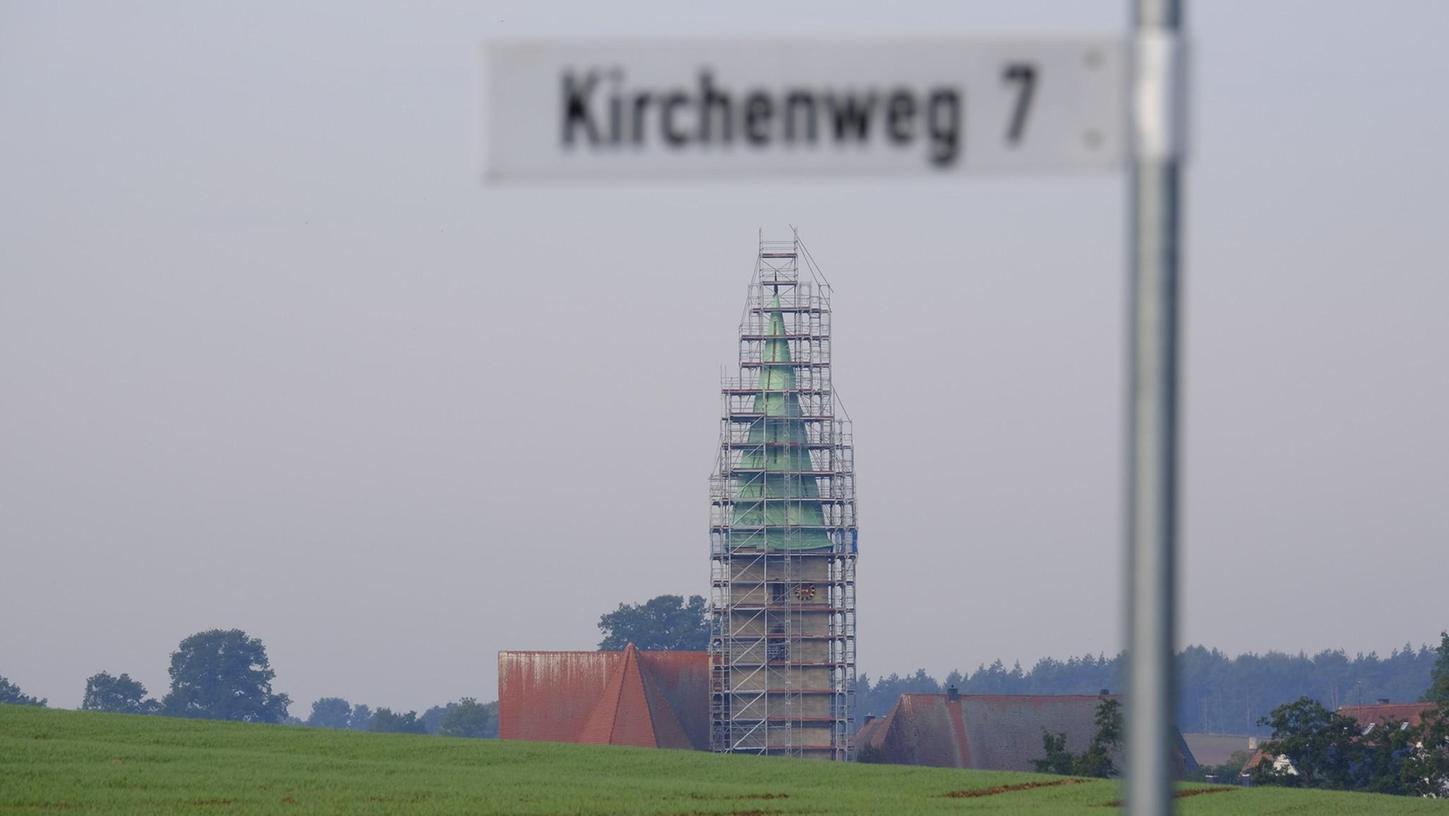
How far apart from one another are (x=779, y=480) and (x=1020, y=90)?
7832 centimetres

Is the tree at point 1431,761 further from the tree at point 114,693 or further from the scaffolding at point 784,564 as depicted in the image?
the tree at point 114,693

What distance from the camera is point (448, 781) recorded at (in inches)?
1135

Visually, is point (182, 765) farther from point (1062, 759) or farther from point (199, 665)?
point (199, 665)

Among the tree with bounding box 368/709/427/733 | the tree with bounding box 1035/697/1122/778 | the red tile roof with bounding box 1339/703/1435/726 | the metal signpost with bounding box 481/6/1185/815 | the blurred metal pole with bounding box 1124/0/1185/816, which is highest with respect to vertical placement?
the metal signpost with bounding box 481/6/1185/815

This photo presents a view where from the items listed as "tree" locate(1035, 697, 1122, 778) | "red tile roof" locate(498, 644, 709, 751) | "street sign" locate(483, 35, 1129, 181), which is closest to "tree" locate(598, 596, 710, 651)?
"red tile roof" locate(498, 644, 709, 751)

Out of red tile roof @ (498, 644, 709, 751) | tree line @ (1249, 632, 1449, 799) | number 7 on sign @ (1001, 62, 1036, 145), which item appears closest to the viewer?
number 7 on sign @ (1001, 62, 1036, 145)

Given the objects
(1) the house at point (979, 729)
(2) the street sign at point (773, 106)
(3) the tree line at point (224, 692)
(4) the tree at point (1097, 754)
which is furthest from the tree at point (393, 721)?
(2) the street sign at point (773, 106)

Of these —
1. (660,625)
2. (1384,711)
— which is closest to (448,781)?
(1384,711)

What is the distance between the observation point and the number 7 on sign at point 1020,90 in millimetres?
3404

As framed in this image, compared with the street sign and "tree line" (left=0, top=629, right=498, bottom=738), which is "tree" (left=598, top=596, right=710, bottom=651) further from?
the street sign

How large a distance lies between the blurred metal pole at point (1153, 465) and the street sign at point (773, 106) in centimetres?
18

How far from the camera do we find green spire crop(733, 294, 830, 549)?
8112 cm

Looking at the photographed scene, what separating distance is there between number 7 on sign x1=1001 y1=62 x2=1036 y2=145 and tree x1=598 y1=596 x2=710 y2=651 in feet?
472

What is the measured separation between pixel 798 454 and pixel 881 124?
258 feet
